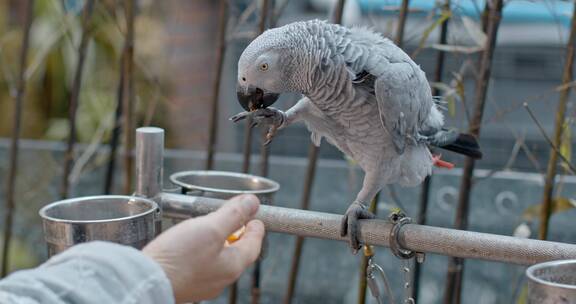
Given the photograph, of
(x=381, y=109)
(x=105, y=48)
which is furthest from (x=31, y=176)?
(x=381, y=109)

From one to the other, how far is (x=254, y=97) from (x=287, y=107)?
0.69 m

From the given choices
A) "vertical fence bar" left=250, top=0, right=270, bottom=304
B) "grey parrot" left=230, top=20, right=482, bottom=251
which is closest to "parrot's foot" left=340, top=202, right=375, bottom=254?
"grey parrot" left=230, top=20, right=482, bottom=251

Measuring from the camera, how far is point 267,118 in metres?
1.00

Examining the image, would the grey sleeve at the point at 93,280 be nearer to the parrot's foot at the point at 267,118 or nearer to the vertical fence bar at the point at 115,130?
the parrot's foot at the point at 267,118

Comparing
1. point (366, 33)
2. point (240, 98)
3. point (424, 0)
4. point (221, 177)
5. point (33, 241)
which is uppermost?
point (424, 0)

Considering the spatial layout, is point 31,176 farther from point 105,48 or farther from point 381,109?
point 381,109

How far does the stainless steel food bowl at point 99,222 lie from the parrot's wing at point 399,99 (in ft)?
1.08

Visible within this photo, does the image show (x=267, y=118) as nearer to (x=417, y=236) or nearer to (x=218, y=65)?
(x=417, y=236)

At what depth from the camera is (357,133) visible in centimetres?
104

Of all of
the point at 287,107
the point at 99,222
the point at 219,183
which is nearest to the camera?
the point at 99,222

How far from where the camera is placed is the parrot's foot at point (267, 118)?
982 mm

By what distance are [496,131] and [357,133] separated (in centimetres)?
91

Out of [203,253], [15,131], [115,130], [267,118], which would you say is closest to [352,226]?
[267,118]

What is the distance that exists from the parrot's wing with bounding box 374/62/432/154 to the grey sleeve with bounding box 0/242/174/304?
450 millimetres
